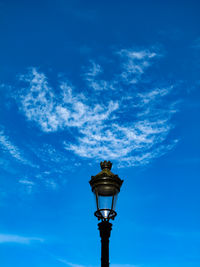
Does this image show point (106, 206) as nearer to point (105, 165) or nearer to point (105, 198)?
point (105, 198)

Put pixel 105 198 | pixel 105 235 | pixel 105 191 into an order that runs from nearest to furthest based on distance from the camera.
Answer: pixel 105 235
pixel 105 198
pixel 105 191

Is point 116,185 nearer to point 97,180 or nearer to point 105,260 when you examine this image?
point 97,180

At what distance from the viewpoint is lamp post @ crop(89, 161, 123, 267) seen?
8.37 metres

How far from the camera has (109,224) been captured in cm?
848

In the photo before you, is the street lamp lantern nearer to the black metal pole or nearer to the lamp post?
the lamp post

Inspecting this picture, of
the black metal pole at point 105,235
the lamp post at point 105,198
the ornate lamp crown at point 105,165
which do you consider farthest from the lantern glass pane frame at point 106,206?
the ornate lamp crown at point 105,165

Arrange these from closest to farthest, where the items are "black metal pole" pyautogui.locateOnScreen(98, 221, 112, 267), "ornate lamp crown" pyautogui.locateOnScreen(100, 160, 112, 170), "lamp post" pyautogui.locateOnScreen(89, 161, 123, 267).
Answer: "black metal pole" pyautogui.locateOnScreen(98, 221, 112, 267) < "lamp post" pyautogui.locateOnScreen(89, 161, 123, 267) < "ornate lamp crown" pyautogui.locateOnScreen(100, 160, 112, 170)

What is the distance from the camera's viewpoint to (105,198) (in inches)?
336

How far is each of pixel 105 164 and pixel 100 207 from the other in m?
1.53

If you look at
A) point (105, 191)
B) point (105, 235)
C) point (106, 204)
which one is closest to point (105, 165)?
point (105, 191)

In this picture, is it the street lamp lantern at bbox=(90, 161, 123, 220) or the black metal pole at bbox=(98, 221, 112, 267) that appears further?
the street lamp lantern at bbox=(90, 161, 123, 220)

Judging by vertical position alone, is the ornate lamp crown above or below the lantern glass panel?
above

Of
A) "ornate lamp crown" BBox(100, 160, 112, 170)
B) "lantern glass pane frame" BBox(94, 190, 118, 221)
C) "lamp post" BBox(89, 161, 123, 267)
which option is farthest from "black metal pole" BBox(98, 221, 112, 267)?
"ornate lamp crown" BBox(100, 160, 112, 170)

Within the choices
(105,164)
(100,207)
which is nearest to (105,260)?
(100,207)
